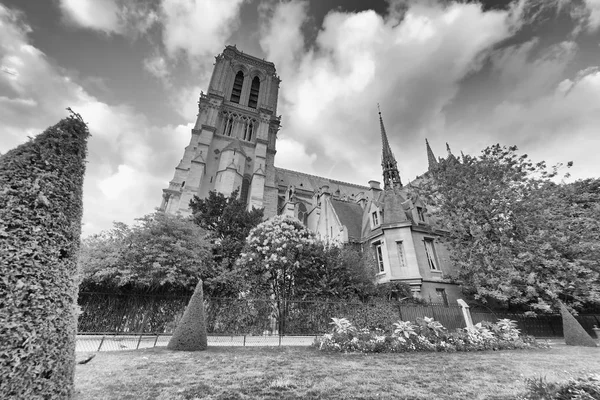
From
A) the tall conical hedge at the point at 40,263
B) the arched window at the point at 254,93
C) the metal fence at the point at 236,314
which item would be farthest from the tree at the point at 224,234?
the arched window at the point at 254,93

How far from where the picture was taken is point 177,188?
35031 mm

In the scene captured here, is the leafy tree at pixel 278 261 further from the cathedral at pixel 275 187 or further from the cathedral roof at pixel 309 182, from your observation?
the cathedral roof at pixel 309 182

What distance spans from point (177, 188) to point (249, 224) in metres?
18.0

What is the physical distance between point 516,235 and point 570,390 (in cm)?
1763

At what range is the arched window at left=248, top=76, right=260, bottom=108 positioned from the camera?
5272 cm

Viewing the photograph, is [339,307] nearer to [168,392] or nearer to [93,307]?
[168,392]

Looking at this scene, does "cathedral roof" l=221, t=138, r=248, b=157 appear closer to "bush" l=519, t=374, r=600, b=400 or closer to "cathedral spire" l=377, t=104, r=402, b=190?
"cathedral spire" l=377, t=104, r=402, b=190


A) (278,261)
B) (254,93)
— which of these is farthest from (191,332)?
(254,93)

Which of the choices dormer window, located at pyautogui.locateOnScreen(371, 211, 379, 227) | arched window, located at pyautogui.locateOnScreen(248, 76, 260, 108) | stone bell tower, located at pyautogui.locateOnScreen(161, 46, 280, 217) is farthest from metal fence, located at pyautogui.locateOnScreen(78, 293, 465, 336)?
arched window, located at pyautogui.locateOnScreen(248, 76, 260, 108)

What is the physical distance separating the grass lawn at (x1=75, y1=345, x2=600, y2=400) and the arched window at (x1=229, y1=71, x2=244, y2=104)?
5007 centimetres

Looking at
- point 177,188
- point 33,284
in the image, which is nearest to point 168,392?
point 33,284

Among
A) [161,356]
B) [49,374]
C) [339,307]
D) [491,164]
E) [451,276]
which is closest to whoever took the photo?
[49,374]

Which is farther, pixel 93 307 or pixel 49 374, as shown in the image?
pixel 93 307

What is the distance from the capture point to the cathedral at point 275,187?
20453mm
